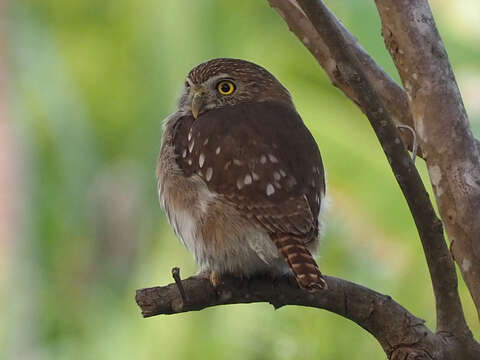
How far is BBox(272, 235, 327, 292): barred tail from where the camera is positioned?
258 centimetres

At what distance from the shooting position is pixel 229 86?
3.75 m

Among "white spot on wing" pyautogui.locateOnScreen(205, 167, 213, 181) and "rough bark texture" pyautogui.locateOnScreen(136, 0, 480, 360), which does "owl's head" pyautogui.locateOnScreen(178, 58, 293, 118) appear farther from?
"rough bark texture" pyautogui.locateOnScreen(136, 0, 480, 360)

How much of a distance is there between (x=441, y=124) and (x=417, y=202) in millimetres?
308

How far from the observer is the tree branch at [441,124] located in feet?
8.40

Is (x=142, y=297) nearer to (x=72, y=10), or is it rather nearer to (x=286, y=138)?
(x=286, y=138)

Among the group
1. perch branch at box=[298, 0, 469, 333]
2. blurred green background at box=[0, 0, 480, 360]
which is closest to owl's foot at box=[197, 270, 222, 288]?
perch branch at box=[298, 0, 469, 333]

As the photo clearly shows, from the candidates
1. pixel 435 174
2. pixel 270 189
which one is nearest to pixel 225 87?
pixel 270 189

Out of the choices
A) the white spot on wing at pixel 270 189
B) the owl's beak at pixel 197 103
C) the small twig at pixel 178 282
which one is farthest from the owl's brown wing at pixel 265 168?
the small twig at pixel 178 282

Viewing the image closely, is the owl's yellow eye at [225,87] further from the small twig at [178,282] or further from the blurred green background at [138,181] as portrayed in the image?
the small twig at [178,282]

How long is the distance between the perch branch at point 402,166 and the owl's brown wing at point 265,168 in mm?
392

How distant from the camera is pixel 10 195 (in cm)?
762

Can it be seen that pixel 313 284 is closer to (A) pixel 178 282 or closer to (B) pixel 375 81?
(A) pixel 178 282

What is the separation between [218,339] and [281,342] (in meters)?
2.01

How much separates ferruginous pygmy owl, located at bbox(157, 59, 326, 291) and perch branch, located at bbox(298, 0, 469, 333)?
36 centimetres
